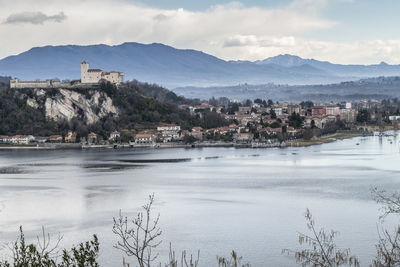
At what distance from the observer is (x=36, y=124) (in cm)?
2814

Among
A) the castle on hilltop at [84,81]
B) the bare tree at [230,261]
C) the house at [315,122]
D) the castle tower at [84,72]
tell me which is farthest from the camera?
the house at [315,122]

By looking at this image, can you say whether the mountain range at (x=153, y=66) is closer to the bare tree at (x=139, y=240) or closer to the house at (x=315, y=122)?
the house at (x=315, y=122)

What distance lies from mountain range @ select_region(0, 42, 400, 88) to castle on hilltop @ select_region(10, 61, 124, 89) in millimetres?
96751

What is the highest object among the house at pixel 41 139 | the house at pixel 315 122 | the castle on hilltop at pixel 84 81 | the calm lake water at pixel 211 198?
the castle on hilltop at pixel 84 81

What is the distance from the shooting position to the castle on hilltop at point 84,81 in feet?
99.3

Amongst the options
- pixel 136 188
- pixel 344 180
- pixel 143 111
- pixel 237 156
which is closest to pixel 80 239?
pixel 136 188

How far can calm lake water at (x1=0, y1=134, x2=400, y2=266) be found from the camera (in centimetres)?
734

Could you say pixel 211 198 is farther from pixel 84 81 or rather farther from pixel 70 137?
pixel 84 81

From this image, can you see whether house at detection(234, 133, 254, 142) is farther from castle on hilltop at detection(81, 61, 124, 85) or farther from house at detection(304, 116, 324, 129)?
castle on hilltop at detection(81, 61, 124, 85)

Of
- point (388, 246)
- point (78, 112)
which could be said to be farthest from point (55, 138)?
point (388, 246)

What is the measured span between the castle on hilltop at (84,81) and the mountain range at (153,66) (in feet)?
317

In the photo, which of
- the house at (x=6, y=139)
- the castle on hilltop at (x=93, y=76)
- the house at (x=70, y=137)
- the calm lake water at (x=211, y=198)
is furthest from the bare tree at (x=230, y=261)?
the castle on hilltop at (x=93, y=76)

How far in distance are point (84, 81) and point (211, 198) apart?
69.8 ft

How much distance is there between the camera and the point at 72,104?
29250 mm
